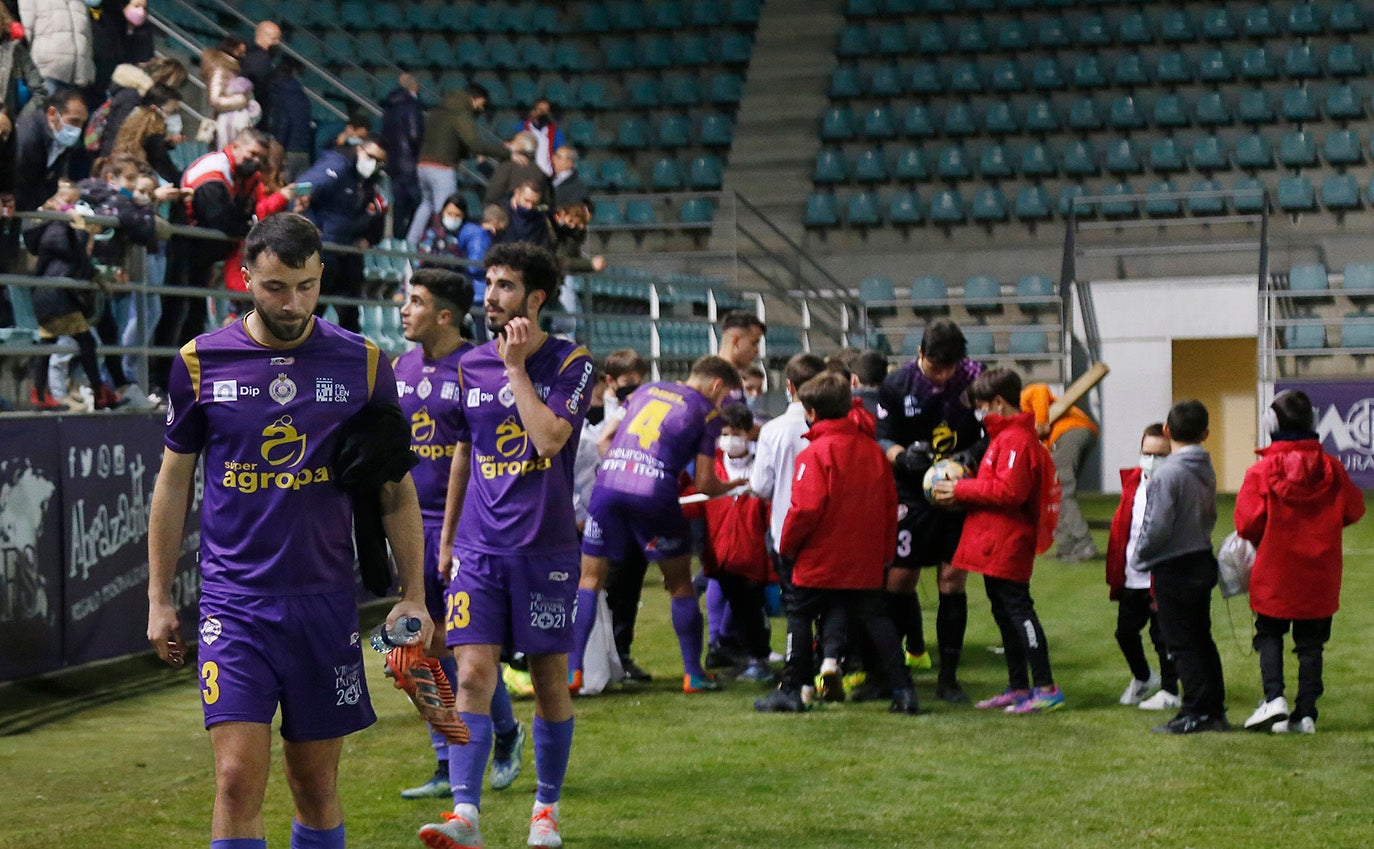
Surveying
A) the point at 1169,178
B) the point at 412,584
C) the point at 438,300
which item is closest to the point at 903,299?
the point at 1169,178

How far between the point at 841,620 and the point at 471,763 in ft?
8.96

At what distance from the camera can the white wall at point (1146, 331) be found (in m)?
21.0

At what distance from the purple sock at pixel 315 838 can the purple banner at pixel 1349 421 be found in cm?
1737

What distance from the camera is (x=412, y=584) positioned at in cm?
418

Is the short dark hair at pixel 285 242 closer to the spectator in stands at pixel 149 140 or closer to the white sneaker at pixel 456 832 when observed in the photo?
the white sneaker at pixel 456 832

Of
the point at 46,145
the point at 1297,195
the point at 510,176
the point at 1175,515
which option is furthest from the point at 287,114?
the point at 1297,195

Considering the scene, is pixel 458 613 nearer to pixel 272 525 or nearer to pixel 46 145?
pixel 272 525

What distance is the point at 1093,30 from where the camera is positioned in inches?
998

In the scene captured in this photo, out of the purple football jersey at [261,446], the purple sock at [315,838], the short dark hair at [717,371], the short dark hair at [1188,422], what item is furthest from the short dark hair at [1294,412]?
the purple sock at [315,838]

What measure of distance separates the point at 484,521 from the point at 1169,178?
20400mm

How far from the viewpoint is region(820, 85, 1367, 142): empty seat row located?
78.9ft

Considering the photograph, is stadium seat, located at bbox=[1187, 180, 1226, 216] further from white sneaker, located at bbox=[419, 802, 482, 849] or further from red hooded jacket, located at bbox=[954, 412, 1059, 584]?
white sneaker, located at bbox=[419, 802, 482, 849]

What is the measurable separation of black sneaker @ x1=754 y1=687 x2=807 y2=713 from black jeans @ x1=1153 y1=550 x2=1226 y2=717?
1709 mm

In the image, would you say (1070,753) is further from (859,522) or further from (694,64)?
(694,64)
